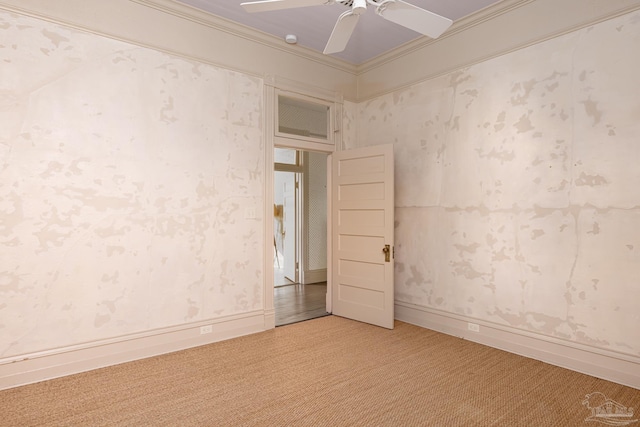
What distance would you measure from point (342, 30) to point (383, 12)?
345 millimetres

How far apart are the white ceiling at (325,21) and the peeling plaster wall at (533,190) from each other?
594 mm

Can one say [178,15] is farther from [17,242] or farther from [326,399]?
[326,399]

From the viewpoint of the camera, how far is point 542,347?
126 inches

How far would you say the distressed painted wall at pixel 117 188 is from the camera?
2.80 meters

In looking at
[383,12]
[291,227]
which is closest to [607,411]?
[383,12]

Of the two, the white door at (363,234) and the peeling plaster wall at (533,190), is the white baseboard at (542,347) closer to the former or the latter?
the peeling plaster wall at (533,190)

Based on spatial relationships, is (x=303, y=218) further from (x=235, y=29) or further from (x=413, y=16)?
(x=413, y=16)

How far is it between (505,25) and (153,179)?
147 inches

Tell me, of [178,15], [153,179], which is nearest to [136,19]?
[178,15]

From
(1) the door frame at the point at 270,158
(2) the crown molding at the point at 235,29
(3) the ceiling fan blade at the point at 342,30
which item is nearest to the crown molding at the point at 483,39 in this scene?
(2) the crown molding at the point at 235,29

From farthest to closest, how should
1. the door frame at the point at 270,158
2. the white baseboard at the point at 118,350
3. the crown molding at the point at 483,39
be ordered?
the door frame at the point at 270,158, the crown molding at the point at 483,39, the white baseboard at the point at 118,350

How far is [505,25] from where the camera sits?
3.51 m

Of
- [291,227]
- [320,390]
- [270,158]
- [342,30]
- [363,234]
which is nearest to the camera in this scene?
[342,30]

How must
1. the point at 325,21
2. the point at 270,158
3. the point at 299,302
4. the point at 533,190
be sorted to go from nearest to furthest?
the point at 533,190
the point at 325,21
the point at 270,158
the point at 299,302
